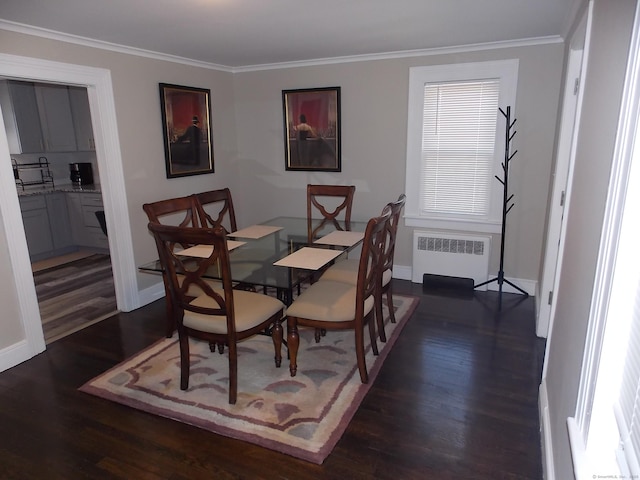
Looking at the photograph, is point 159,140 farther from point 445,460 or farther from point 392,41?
point 445,460

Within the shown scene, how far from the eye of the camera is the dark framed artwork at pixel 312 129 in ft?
13.8

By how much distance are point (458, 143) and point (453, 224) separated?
0.75 metres

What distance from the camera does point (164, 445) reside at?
203cm

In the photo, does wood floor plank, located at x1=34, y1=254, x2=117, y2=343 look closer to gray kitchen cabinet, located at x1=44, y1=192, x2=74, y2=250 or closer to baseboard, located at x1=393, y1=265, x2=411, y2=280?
gray kitchen cabinet, located at x1=44, y1=192, x2=74, y2=250

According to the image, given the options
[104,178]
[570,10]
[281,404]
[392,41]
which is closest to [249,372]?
[281,404]

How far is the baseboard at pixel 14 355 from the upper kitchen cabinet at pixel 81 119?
3122 mm

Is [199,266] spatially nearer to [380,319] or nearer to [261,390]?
[261,390]

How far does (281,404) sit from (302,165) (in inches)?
109

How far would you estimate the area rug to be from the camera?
210cm

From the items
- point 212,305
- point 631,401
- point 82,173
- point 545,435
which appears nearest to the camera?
point 631,401

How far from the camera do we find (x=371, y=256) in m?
2.41

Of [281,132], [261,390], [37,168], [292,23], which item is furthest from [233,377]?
[37,168]

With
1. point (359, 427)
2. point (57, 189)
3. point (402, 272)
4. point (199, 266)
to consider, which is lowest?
point (359, 427)

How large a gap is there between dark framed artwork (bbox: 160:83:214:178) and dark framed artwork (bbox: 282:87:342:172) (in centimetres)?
82
